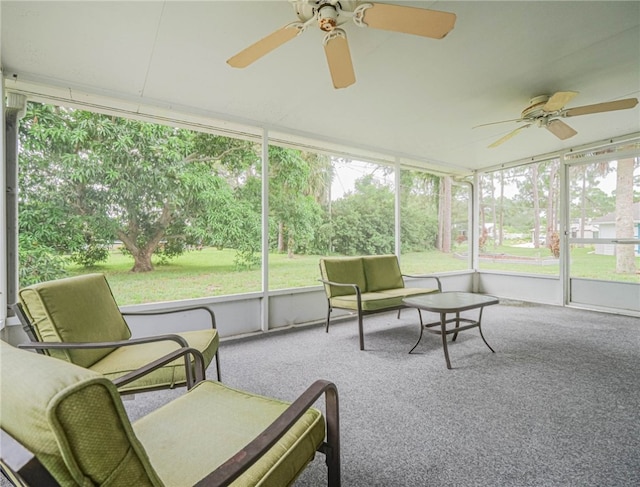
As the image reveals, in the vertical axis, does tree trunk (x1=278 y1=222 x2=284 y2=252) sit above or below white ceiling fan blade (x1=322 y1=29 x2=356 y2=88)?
below

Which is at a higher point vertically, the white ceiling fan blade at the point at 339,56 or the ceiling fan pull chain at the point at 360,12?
the ceiling fan pull chain at the point at 360,12

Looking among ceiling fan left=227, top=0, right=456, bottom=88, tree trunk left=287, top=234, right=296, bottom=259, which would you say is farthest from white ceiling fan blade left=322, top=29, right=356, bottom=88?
tree trunk left=287, top=234, right=296, bottom=259

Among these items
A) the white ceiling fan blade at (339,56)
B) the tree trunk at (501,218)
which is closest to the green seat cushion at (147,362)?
the white ceiling fan blade at (339,56)

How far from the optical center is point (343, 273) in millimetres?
3740

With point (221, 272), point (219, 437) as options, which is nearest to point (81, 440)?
point (219, 437)

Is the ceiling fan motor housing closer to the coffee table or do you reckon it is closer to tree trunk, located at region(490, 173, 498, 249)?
the coffee table

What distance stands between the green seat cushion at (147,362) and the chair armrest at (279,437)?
85 cm

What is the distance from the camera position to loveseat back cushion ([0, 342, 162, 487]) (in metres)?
0.51

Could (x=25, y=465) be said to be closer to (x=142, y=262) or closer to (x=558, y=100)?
(x=558, y=100)

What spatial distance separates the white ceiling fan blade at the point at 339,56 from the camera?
5.91ft

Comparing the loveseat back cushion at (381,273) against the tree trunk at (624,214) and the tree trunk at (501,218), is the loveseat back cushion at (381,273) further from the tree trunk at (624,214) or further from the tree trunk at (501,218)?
the tree trunk at (624,214)

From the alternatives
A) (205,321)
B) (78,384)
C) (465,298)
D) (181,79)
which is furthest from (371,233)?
(78,384)

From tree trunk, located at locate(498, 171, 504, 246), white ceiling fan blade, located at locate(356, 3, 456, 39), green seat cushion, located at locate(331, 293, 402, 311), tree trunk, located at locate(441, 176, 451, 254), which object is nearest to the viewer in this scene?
white ceiling fan blade, located at locate(356, 3, 456, 39)

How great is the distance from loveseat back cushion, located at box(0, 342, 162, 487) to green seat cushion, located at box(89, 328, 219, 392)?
1.10m
